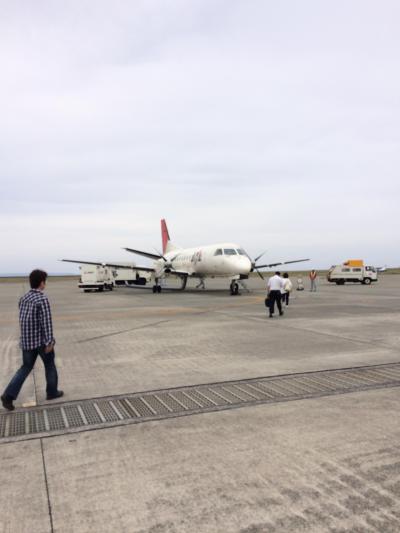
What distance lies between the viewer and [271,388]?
6477 mm

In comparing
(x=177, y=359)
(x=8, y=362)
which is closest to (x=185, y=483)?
(x=177, y=359)

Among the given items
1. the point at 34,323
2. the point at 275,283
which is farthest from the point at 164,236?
the point at 34,323

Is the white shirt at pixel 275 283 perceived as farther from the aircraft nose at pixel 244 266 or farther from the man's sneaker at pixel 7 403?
the aircraft nose at pixel 244 266

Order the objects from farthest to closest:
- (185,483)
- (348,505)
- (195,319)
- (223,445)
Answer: (195,319)
(223,445)
(185,483)
(348,505)

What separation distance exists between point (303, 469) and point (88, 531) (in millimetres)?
1874

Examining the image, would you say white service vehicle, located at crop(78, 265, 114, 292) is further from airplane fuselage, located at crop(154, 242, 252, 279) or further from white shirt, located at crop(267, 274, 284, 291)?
white shirt, located at crop(267, 274, 284, 291)

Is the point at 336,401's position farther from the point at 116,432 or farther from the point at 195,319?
the point at 195,319

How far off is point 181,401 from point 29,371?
2.13 metres

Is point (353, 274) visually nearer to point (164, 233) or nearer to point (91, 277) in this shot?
point (164, 233)

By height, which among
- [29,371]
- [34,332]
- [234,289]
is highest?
[34,332]

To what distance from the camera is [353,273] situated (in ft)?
145

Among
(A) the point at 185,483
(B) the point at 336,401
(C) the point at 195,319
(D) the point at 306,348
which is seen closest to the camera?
(A) the point at 185,483

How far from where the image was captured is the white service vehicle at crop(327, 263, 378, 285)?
4400cm

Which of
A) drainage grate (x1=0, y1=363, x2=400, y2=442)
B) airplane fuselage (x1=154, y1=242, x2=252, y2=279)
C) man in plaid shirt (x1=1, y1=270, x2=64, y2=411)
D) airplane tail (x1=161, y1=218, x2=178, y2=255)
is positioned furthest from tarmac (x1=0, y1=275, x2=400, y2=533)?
airplane tail (x1=161, y1=218, x2=178, y2=255)
